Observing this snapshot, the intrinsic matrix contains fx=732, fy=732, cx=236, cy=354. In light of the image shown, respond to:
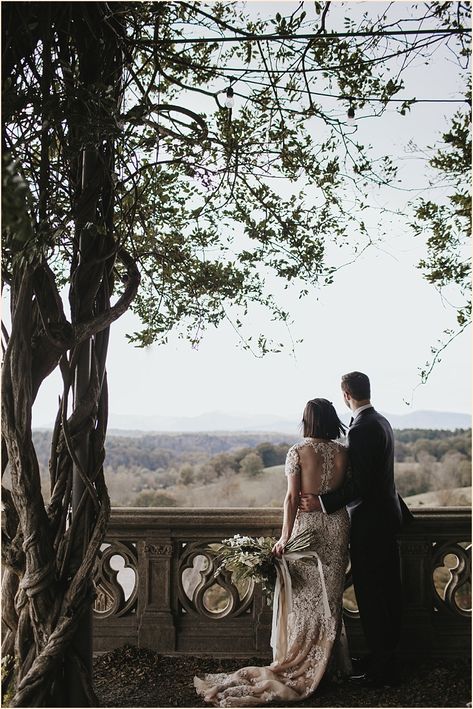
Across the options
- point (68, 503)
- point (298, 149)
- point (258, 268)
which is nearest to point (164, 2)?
point (298, 149)

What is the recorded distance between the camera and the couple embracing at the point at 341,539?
12.6 ft

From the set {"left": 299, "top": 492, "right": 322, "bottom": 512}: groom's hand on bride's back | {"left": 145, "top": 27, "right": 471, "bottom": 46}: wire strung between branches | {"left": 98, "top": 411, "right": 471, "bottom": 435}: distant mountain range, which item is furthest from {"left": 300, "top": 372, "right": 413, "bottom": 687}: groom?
{"left": 98, "top": 411, "right": 471, "bottom": 435}: distant mountain range

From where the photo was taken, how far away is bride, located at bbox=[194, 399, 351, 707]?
373cm

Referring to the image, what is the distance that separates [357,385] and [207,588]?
1.47 meters

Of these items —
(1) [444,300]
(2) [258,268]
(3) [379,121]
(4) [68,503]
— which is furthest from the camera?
(3) [379,121]

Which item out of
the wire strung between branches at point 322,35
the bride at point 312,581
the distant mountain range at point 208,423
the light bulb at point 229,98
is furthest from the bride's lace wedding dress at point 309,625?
the distant mountain range at point 208,423

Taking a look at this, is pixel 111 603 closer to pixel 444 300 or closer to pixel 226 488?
pixel 444 300

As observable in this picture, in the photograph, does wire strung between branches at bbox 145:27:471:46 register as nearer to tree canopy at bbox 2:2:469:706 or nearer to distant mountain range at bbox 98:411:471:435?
tree canopy at bbox 2:2:469:706

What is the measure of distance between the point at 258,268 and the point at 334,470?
1.21 m

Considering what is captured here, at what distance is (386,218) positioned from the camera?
4121 mm

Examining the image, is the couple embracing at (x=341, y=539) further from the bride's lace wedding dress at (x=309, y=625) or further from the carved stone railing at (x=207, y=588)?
the carved stone railing at (x=207, y=588)

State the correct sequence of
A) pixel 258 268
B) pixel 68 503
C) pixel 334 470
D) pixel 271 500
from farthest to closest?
pixel 271 500, pixel 258 268, pixel 334 470, pixel 68 503

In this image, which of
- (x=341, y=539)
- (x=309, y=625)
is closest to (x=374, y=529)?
(x=341, y=539)

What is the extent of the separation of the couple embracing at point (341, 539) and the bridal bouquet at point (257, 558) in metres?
0.05
